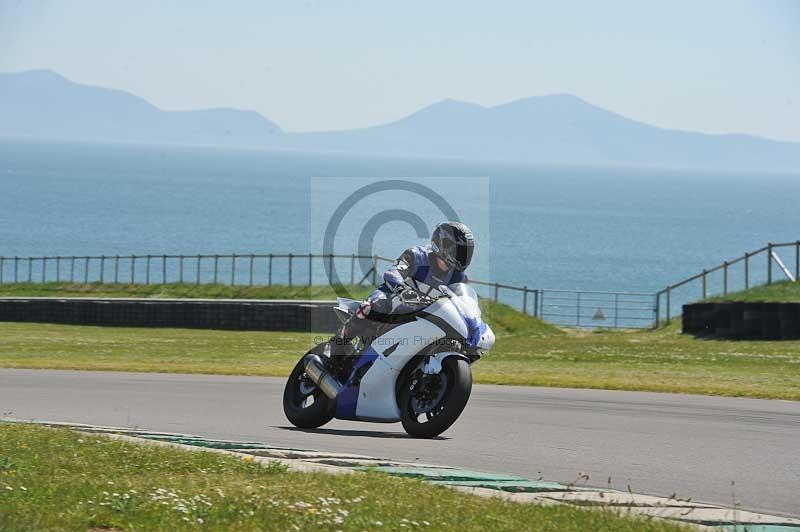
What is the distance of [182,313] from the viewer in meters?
36.1

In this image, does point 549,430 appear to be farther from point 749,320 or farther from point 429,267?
point 749,320

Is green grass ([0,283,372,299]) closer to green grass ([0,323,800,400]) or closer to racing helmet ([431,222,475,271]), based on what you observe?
green grass ([0,323,800,400])

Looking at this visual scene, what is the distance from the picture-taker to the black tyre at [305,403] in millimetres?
11945

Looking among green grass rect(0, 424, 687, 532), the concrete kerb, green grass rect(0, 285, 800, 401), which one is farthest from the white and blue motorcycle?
green grass rect(0, 285, 800, 401)

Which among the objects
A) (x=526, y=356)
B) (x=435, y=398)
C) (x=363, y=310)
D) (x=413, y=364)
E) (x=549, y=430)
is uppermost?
(x=363, y=310)

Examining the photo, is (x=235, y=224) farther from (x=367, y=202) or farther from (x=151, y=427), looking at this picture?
(x=151, y=427)

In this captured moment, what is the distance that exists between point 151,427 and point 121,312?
24743 millimetres

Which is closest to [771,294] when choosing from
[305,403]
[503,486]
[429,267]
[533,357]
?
[533,357]

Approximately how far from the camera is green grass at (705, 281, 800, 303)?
28.8m

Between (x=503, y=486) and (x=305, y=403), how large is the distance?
411 centimetres

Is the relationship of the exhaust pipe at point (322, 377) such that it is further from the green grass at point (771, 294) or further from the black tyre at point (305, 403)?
the green grass at point (771, 294)

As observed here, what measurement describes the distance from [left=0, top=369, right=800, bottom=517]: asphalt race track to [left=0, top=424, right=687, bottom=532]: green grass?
1563 millimetres

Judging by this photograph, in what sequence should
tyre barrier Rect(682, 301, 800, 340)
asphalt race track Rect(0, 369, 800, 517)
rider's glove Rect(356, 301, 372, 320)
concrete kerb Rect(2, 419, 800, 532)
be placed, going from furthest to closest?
tyre barrier Rect(682, 301, 800, 340) → rider's glove Rect(356, 301, 372, 320) → asphalt race track Rect(0, 369, 800, 517) → concrete kerb Rect(2, 419, 800, 532)

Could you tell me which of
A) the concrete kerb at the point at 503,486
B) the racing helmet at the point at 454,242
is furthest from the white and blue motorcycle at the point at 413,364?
the concrete kerb at the point at 503,486
